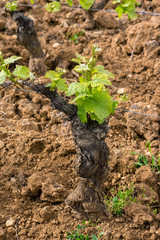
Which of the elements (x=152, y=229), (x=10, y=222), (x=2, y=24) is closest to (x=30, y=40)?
(x=2, y=24)

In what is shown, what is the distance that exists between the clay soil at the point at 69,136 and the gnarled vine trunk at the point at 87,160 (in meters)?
0.12

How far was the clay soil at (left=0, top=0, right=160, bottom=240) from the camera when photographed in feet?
7.11

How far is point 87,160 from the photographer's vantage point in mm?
2082

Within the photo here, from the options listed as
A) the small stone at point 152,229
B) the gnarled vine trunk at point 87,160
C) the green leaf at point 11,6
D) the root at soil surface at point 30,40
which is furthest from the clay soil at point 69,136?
the green leaf at point 11,6

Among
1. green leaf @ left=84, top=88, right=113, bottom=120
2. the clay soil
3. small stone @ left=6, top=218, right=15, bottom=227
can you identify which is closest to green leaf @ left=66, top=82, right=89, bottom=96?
green leaf @ left=84, top=88, right=113, bottom=120

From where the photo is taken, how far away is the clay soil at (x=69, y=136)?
85.3 inches

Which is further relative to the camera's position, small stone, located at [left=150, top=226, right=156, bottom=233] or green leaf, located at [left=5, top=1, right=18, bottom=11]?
green leaf, located at [left=5, top=1, right=18, bottom=11]

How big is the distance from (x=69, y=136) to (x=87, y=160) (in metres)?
0.85

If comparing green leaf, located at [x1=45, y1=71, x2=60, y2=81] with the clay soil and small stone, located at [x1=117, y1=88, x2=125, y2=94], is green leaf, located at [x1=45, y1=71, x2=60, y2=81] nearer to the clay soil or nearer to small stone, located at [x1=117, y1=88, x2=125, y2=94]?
the clay soil

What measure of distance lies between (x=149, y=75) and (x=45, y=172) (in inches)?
82.2

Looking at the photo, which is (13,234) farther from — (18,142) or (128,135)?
(128,135)

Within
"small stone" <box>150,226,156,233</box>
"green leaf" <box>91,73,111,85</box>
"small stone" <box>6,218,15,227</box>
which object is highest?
"green leaf" <box>91,73,111,85</box>

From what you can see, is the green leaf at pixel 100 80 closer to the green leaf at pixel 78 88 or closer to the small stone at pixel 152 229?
the green leaf at pixel 78 88

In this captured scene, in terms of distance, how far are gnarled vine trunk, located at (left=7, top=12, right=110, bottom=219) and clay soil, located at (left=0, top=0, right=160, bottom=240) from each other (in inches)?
4.9
